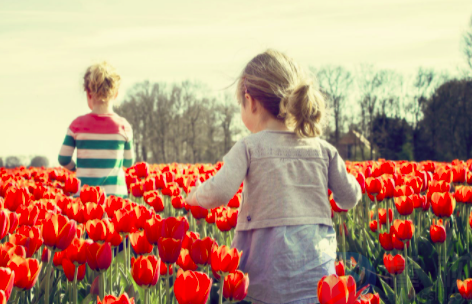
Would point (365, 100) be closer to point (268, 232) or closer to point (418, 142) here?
point (418, 142)

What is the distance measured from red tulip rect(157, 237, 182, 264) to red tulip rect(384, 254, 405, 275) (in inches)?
46.9

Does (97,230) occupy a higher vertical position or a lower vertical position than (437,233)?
higher

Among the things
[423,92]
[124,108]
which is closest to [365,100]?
[423,92]

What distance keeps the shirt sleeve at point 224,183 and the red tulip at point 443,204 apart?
→ 58.9 inches

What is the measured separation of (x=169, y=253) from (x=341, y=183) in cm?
126

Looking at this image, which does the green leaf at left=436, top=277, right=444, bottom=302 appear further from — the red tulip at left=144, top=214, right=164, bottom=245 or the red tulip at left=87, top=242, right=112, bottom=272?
the red tulip at left=87, top=242, right=112, bottom=272

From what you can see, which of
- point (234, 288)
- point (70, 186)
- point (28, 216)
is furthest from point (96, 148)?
point (234, 288)

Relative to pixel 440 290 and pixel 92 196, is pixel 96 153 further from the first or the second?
pixel 440 290

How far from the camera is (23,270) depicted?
1768 millimetres

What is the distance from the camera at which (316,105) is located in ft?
9.00

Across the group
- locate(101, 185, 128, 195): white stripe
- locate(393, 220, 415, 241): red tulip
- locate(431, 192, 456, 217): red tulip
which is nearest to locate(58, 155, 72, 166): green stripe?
locate(101, 185, 128, 195): white stripe

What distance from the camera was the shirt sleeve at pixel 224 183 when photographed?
8.20 feet

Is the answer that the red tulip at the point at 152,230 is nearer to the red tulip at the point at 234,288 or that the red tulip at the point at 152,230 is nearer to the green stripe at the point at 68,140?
the red tulip at the point at 234,288

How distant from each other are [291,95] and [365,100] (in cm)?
4150
